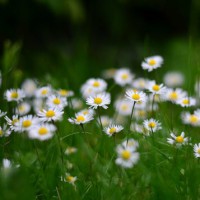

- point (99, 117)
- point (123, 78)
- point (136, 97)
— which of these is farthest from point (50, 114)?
point (123, 78)

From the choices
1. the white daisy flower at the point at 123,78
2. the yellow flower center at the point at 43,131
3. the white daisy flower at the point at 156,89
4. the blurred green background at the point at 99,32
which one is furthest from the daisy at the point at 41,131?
the blurred green background at the point at 99,32

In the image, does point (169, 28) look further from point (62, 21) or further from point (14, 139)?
point (14, 139)

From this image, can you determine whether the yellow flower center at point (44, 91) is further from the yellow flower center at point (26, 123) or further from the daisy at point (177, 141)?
the daisy at point (177, 141)

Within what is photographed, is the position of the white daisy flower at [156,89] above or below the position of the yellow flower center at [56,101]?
above

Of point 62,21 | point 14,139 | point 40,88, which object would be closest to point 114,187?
point 14,139

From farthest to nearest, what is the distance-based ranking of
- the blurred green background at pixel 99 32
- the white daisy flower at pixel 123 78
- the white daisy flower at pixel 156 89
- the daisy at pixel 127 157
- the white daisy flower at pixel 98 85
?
the blurred green background at pixel 99 32 → the white daisy flower at pixel 123 78 → the white daisy flower at pixel 98 85 → the white daisy flower at pixel 156 89 → the daisy at pixel 127 157

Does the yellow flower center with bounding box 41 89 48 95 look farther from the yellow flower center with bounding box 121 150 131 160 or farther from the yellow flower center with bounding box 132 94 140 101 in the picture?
the yellow flower center with bounding box 121 150 131 160

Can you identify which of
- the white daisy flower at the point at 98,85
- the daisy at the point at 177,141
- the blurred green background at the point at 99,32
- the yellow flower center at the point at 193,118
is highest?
the daisy at the point at 177,141

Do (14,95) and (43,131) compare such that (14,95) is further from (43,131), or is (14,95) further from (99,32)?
(99,32)
